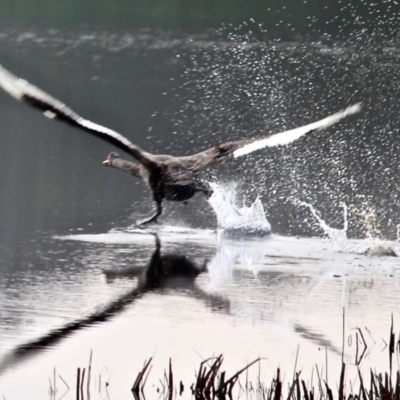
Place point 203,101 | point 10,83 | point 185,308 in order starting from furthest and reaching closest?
point 203,101 < point 10,83 < point 185,308

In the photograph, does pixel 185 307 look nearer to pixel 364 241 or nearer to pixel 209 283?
pixel 209 283

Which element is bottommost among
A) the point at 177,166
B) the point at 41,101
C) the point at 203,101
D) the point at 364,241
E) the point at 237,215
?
the point at 364,241

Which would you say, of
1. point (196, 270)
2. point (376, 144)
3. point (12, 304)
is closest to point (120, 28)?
point (376, 144)

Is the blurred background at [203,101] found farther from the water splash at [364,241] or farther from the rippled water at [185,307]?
the rippled water at [185,307]

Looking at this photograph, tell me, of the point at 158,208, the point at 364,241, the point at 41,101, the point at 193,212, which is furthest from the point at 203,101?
the point at 41,101

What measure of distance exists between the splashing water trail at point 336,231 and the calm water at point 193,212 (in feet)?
0.11

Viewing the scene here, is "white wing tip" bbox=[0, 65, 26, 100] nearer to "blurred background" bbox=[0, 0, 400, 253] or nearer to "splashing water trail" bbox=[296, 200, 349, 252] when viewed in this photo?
"blurred background" bbox=[0, 0, 400, 253]

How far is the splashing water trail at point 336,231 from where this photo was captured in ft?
27.5

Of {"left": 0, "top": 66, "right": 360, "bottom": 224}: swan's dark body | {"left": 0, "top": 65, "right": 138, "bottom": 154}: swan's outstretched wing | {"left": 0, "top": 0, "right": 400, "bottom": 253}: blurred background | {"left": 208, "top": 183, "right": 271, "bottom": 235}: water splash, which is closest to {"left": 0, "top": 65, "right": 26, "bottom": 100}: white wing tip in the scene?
{"left": 0, "top": 65, "right": 138, "bottom": 154}: swan's outstretched wing

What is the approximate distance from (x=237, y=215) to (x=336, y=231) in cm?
78

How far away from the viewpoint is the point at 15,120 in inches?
468

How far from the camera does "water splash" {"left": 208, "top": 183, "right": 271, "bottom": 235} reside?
8.62 m

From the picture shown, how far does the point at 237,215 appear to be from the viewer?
8977 mm

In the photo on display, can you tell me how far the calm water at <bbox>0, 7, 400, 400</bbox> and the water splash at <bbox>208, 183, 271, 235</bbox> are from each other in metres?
0.06
